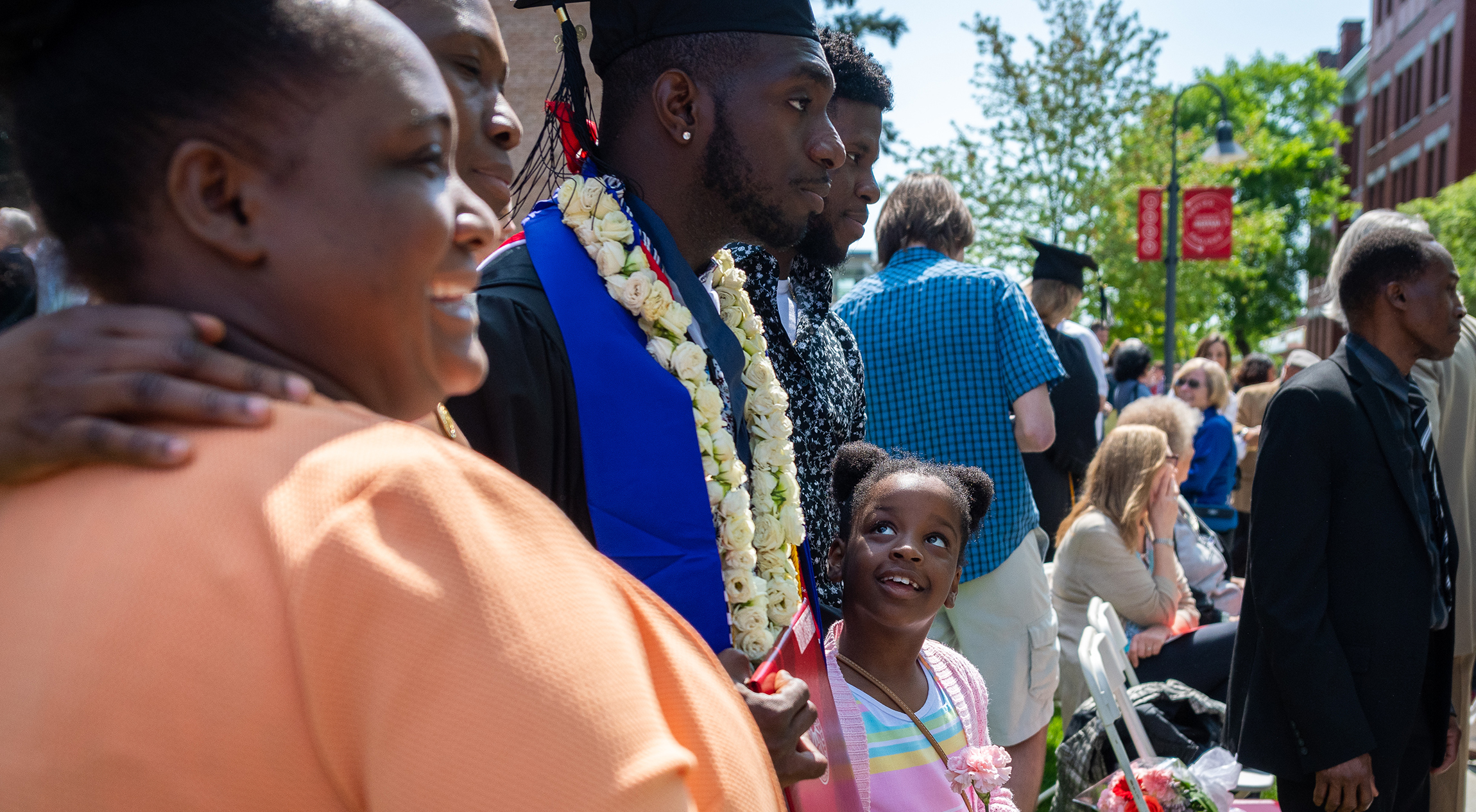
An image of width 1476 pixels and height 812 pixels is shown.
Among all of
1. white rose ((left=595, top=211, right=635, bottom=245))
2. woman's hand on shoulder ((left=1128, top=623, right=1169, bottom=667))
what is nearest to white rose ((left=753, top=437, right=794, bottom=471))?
white rose ((left=595, top=211, right=635, bottom=245))

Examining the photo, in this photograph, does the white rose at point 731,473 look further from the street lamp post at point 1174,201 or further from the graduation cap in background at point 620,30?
the street lamp post at point 1174,201

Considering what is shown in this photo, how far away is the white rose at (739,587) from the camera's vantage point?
5.74 feet

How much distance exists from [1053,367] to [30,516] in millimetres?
3775

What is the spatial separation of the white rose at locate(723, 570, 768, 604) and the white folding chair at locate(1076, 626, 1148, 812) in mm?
2341

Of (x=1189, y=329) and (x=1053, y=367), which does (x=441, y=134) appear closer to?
(x=1053, y=367)

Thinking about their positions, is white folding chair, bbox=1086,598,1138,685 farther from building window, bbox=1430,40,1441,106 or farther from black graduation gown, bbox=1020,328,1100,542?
building window, bbox=1430,40,1441,106

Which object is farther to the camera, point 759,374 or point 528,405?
point 759,374

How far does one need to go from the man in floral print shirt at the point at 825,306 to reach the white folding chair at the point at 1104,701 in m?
1.30

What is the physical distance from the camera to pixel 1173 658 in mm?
5410

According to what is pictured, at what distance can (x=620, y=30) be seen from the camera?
2.05 m

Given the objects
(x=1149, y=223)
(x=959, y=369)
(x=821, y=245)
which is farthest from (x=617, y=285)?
(x=1149, y=223)

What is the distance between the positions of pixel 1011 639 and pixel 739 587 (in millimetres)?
2544

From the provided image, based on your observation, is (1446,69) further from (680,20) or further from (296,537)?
(296,537)

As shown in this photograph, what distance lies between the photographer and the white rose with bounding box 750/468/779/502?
1.99 meters
